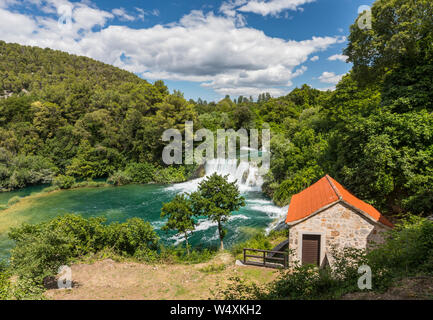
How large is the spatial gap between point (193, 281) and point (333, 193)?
20.2ft

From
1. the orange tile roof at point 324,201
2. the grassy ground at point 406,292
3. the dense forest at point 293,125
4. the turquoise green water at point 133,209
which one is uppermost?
the dense forest at point 293,125

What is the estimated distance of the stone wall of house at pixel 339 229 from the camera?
7.80 meters

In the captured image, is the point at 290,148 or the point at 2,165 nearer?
the point at 290,148

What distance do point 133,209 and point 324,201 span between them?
1688 cm

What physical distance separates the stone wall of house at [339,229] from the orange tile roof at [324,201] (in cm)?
21

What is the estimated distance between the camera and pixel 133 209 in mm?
20469

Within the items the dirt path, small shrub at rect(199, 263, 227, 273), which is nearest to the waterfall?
small shrub at rect(199, 263, 227, 273)

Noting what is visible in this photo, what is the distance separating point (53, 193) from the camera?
26312 mm

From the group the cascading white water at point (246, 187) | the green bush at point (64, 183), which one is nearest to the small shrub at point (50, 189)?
the green bush at point (64, 183)

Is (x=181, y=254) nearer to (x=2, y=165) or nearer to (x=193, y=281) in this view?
→ (x=193, y=281)

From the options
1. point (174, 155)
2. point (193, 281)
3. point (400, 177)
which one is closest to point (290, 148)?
point (400, 177)

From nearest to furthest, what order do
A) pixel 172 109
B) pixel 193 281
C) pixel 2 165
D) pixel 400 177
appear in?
pixel 193 281 < pixel 400 177 < pixel 2 165 < pixel 172 109

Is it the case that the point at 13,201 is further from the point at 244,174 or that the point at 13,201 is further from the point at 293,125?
the point at 293,125

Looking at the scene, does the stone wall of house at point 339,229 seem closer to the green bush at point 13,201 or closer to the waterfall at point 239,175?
the waterfall at point 239,175
